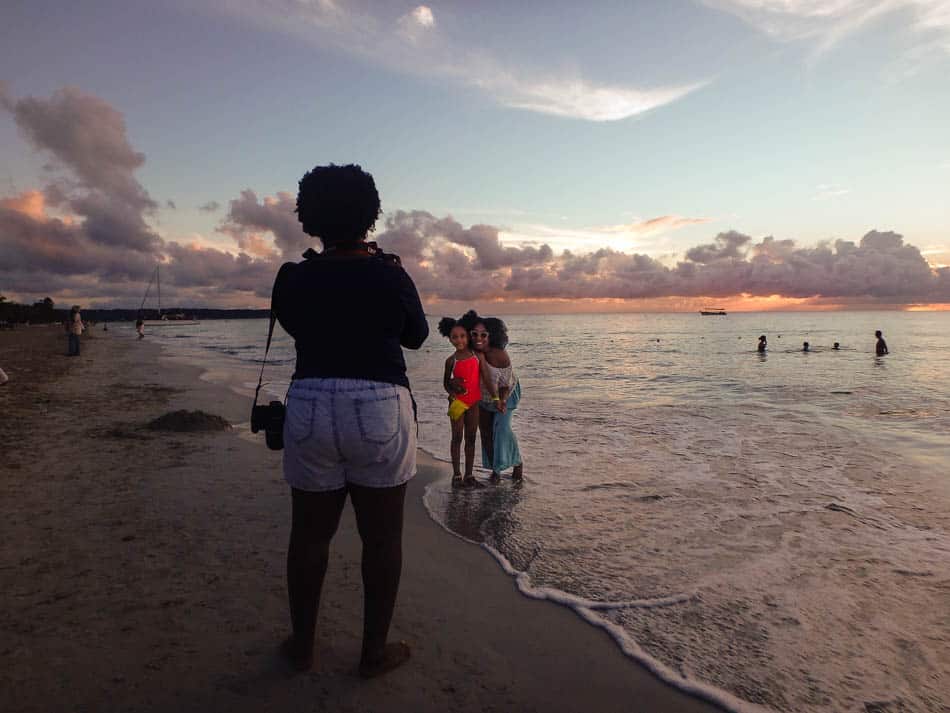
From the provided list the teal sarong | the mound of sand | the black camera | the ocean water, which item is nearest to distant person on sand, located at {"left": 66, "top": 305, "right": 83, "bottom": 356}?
the mound of sand

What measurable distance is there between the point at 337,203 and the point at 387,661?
231 centimetres

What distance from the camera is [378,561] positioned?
8.47ft

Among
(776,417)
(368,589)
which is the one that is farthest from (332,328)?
(776,417)

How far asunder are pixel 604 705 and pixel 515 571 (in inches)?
65.1

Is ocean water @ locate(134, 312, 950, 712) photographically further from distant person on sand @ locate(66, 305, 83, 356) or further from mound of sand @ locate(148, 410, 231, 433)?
distant person on sand @ locate(66, 305, 83, 356)

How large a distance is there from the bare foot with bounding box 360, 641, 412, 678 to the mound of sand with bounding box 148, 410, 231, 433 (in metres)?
7.34

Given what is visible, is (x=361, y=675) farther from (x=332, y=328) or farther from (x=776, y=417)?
(x=776, y=417)

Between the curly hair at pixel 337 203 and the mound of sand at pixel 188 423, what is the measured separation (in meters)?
7.64

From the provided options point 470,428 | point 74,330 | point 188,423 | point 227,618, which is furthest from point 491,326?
point 74,330

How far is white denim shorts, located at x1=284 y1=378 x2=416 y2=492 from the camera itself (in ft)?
7.60

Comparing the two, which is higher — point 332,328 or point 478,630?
point 332,328

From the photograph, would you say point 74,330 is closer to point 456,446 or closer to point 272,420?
point 456,446

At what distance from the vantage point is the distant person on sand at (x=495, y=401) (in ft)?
23.7

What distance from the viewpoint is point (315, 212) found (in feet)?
8.20
